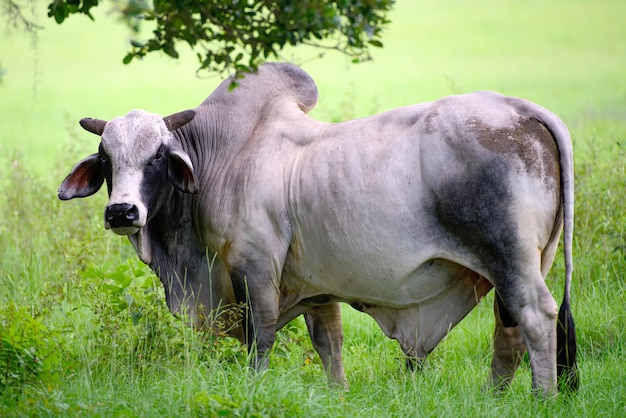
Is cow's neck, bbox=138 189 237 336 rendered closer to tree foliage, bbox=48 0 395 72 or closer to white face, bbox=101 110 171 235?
white face, bbox=101 110 171 235

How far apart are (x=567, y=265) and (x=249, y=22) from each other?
1891 millimetres

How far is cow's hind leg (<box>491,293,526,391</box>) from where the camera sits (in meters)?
4.76

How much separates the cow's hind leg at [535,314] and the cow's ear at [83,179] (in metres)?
2.28

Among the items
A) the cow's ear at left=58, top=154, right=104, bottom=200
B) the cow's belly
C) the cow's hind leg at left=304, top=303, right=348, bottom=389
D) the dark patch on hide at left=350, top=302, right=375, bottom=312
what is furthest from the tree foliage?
the cow's hind leg at left=304, top=303, right=348, bottom=389

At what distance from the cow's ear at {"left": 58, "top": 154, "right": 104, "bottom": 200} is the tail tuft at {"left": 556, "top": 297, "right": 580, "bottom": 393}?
256 centimetres

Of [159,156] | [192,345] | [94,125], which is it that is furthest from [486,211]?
[94,125]

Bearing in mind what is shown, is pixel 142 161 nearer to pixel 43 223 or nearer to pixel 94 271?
pixel 94 271

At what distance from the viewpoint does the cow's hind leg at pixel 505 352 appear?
4.76 m

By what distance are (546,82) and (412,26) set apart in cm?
636

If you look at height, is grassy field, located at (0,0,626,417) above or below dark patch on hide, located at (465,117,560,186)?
below

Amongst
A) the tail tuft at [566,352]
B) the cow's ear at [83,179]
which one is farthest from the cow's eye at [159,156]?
the tail tuft at [566,352]

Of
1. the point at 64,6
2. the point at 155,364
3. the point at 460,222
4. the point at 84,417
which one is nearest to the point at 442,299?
the point at 460,222

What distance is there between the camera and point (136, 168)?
477 cm

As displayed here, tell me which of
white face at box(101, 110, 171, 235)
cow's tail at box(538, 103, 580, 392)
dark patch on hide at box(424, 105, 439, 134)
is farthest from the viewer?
white face at box(101, 110, 171, 235)
